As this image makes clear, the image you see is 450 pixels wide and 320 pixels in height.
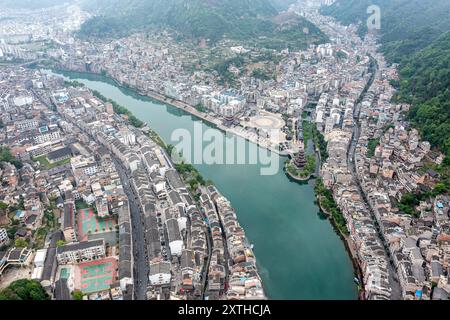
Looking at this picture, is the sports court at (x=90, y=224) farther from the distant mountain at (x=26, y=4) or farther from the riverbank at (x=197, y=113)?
the distant mountain at (x=26, y=4)

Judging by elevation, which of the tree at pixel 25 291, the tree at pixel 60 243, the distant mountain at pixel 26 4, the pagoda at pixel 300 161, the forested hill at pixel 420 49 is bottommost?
the tree at pixel 25 291

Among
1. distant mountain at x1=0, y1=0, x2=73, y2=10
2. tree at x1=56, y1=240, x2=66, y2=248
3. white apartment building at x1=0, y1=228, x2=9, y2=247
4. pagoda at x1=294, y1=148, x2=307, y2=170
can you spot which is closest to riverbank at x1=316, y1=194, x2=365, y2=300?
pagoda at x1=294, y1=148, x2=307, y2=170

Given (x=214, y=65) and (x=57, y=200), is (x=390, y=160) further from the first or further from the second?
(x=214, y=65)

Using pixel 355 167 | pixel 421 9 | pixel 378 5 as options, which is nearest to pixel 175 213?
pixel 355 167

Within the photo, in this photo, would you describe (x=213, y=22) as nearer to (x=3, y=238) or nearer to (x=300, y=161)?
(x=300, y=161)

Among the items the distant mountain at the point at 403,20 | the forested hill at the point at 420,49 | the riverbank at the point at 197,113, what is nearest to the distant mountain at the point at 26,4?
the riverbank at the point at 197,113

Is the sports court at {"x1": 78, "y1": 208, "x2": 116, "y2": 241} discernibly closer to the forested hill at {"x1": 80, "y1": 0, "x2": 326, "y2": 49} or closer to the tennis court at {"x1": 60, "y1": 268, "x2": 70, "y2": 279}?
A: the tennis court at {"x1": 60, "y1": 268, "x2": 70, "y2": 279}
